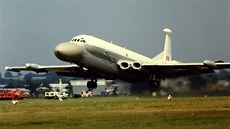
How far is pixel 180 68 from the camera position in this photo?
62.1 m

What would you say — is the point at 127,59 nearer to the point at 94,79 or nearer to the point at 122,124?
the point at 94,79

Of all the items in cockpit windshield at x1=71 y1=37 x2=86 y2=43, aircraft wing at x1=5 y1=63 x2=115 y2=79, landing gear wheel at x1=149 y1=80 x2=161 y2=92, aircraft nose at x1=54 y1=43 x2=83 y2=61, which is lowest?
landing gear wheel at x1=149 y1=80 x2=161 y2=92

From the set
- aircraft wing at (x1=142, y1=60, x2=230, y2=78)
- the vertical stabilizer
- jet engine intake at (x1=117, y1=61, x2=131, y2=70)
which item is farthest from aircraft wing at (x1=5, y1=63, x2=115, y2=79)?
the vertical stabilizer

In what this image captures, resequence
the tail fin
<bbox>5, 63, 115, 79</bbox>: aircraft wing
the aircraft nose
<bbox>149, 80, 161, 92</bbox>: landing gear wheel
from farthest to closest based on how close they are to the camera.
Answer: the tail fin < <bbox>149, 80, 161, 92</bbox>: landing gear wheel < <bbox>5, 63, 115, 79</bbox>: aircraft wing < the aircraft nose

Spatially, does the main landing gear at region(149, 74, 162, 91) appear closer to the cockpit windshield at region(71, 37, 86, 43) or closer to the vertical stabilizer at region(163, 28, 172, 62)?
the cockpit windshield at region(71, 37, 86, 43)

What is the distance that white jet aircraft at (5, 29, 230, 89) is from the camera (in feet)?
178

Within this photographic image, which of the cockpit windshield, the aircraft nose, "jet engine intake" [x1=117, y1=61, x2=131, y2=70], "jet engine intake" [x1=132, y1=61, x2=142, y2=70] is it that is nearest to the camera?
the aircraft nose

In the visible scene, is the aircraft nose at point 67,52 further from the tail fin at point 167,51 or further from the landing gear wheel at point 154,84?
the tail fin at point 167,51

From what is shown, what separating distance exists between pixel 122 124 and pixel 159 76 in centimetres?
3730

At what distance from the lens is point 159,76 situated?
62.6 m

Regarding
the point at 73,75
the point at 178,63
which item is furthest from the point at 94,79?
the point at 178,63

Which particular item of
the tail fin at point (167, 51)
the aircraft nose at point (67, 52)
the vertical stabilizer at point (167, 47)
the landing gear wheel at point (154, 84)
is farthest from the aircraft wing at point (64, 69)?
the vertical stabilizer at point (167, 47)

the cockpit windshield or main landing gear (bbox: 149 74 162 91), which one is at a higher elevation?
the cockpit windshield

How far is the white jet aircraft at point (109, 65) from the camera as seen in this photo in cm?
5438
